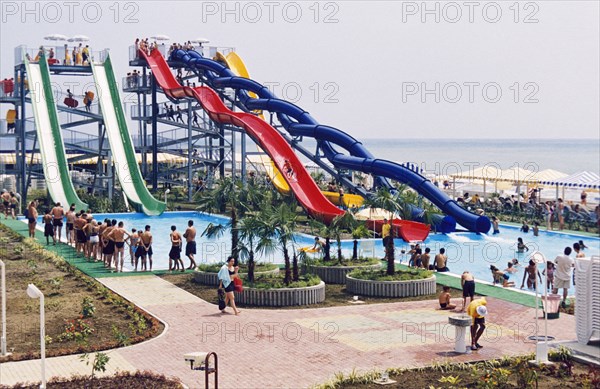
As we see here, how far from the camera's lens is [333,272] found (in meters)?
22.2

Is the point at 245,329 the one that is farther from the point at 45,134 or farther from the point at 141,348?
the point at 45,134

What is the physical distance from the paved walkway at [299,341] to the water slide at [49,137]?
19607 millimetres

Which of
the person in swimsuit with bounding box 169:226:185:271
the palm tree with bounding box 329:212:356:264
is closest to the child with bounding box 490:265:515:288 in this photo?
the palm tree with bounding box 329:212:356:264

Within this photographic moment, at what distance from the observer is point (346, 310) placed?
18.5 metres

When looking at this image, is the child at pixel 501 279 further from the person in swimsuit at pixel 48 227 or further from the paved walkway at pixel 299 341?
the person in swimsuit at pixel 48 227

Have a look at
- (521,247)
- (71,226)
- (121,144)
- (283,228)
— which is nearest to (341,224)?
(283,228)

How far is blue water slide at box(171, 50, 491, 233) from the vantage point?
33.9 meters

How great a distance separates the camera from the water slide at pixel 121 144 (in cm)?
3927

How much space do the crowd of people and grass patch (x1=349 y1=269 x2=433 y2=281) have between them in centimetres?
493

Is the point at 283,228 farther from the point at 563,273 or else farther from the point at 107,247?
the point at 107,247

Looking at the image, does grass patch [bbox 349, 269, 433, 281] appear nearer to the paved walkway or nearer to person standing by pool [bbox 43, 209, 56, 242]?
the paved walkway

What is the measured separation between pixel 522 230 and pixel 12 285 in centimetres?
2117

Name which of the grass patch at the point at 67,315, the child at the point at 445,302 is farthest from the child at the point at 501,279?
the grass patch at the point at 67,315

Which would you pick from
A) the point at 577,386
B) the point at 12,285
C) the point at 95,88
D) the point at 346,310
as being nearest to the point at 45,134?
the point at 95,88
